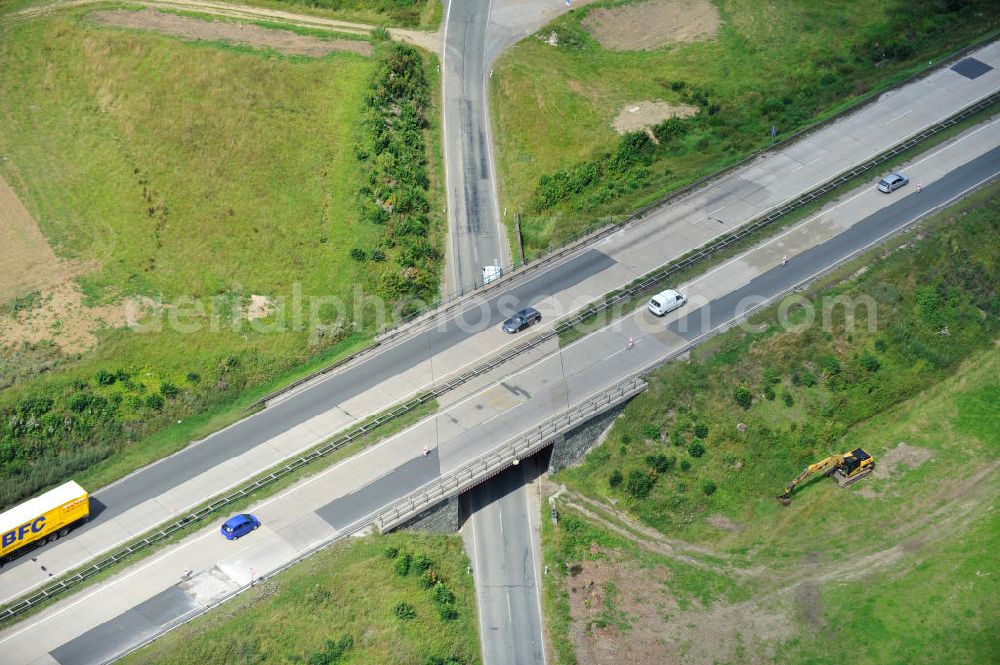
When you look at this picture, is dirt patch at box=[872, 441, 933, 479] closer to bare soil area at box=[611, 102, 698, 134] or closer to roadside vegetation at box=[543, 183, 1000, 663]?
roadside vegetation at box=[543, 183, 1000, 663]

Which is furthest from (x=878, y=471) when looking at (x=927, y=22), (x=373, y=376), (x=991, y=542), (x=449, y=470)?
(x=927, y=22)

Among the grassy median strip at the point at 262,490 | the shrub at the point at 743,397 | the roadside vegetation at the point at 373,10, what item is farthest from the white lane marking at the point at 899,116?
the grassy median strip at the point at 262,490

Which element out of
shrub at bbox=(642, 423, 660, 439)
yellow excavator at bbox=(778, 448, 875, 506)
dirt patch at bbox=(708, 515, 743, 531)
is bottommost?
dirt patch at bbox=(708, 515, 743, 531)

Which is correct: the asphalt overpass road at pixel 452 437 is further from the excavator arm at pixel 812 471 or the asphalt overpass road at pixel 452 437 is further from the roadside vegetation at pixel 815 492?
the excavator arm at pixel 812 471

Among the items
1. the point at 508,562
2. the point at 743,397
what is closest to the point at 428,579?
the point at 508,562

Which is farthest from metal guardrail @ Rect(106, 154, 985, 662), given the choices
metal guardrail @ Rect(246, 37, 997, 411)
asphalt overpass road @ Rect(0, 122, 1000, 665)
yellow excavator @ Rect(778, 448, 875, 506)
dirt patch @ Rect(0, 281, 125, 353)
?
dirt patch @ Rect(0, 281, 125, 353)

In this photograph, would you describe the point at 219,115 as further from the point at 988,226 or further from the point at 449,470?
the point at 988,226
